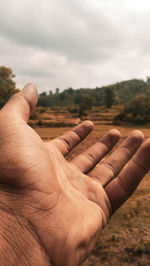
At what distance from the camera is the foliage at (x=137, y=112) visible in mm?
31625

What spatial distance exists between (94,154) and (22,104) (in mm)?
2168

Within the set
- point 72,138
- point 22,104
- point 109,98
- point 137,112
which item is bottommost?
point 137,112

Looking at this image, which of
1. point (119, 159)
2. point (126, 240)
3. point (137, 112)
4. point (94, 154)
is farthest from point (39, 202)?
point (137, 112)

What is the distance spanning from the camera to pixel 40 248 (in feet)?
7.32

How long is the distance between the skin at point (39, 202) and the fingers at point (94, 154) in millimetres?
677

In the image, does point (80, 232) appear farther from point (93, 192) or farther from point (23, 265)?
point (93, 192)

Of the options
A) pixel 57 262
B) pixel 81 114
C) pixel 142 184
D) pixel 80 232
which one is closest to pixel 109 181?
pixel 80 232

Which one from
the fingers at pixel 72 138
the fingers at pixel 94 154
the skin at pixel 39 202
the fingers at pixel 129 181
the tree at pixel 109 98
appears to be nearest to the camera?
the skin at pixel 39 202

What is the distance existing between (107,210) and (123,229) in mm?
2472

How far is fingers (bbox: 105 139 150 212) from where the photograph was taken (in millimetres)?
3557

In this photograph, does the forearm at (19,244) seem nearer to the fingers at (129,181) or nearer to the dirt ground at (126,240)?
the fingers at (129,181)

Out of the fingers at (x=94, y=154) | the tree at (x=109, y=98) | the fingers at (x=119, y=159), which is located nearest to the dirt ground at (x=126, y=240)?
the fingers at (x=119, y=159)

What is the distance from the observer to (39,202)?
2.42 metres

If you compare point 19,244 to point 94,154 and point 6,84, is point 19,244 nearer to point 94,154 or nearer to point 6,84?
point 94,154
